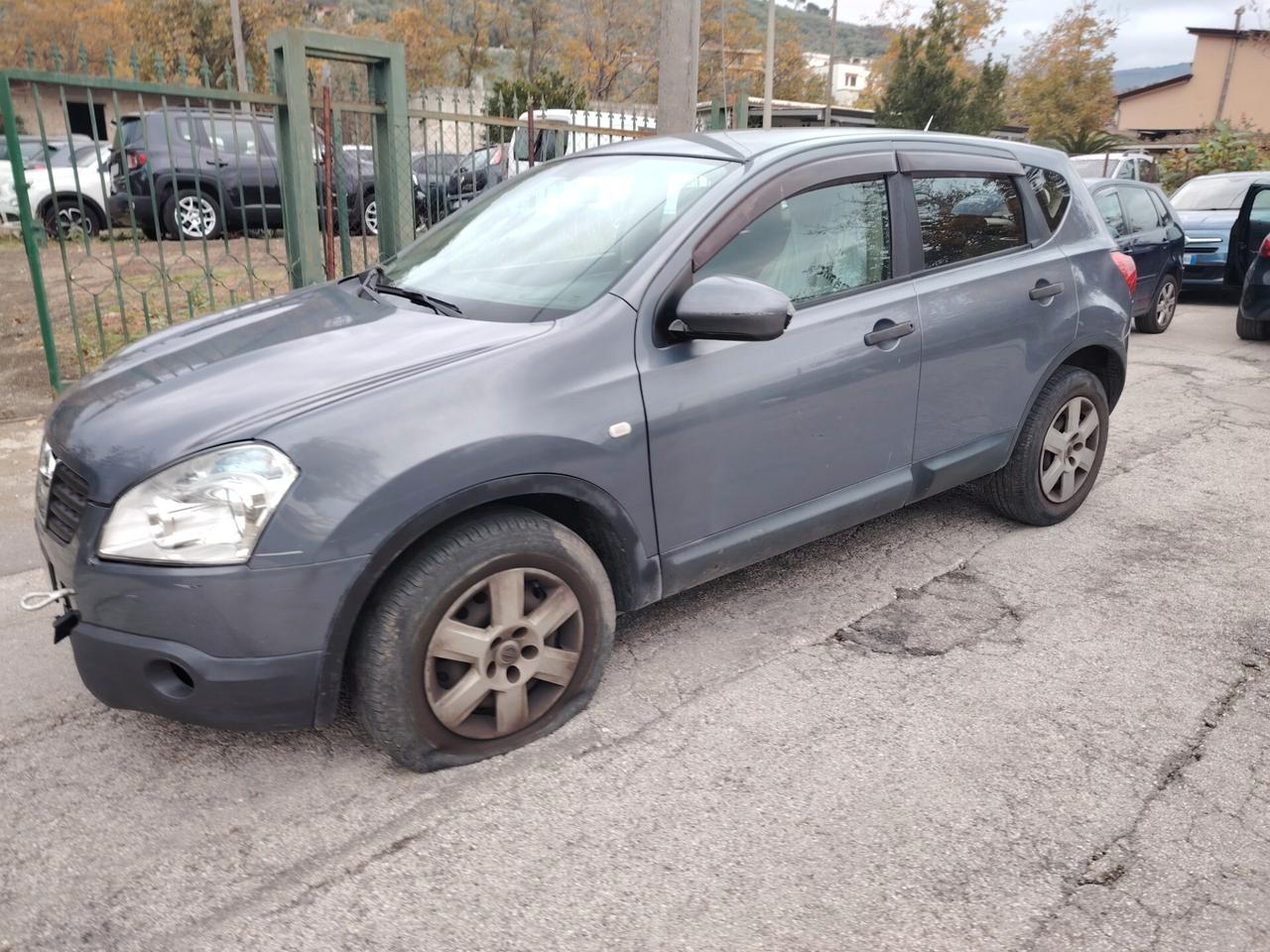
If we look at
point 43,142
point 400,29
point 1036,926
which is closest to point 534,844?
point 1036,926

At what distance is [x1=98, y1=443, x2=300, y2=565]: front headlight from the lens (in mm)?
2338

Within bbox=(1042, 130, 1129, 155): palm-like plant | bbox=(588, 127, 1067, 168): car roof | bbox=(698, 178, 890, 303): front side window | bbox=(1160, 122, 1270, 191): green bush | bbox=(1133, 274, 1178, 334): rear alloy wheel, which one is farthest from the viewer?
bbox=(1042, 130, 1129, 155): palm-like plant

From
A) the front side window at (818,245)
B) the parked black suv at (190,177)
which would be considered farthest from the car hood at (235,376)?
the parked black suv at (190,177)

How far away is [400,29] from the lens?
34.5 metres

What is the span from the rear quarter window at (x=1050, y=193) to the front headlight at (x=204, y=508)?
3392 mm

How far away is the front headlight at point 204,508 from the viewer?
2338mm

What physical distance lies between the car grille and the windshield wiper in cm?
Answer: 110

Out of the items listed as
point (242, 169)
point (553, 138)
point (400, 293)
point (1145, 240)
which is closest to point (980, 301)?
point (400, 293)

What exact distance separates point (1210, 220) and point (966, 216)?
32.7ft

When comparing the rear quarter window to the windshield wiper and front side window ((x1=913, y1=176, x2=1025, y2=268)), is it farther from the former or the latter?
the windshield wiper

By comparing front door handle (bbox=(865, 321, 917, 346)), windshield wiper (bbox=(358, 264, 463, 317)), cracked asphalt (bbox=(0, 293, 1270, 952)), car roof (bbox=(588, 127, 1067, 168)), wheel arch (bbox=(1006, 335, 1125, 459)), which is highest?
car roof (bbox=(588, 127, 1067, 168))

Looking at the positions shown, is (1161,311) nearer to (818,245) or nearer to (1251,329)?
(1251,329)

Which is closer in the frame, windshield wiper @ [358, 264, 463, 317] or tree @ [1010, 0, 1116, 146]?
windshield wiper @ [358, 264, 463, 317]

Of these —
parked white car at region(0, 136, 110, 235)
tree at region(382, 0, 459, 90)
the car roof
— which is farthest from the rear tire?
tree at region(382, 0, 459, 90)
